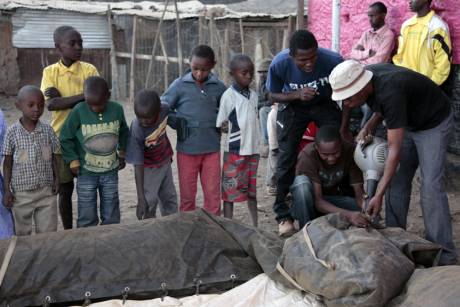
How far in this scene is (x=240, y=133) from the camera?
4.29m

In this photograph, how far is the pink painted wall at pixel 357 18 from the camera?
5.61 meters

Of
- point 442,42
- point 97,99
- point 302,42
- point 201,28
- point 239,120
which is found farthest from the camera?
point 201,28

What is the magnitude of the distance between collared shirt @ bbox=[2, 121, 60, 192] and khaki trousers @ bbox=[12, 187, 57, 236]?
0.18ft

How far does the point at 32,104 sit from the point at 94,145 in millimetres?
497

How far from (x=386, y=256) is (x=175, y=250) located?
1184 mm

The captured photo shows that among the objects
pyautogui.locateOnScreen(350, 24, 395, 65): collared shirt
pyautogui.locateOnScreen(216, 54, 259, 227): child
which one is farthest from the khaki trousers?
pyautogui.locateOnScreen(350, 24, 395, 65): collared shirt

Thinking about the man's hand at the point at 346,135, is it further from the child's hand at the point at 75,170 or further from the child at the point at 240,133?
the child's hand at the point at 75,170

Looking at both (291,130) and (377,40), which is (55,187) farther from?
(377,40)

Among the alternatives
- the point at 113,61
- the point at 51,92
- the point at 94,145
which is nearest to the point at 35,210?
the point at 94,145

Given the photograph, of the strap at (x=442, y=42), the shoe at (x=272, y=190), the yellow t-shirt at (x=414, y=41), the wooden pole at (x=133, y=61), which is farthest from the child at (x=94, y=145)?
the wooden pole at (x=133, y=61)

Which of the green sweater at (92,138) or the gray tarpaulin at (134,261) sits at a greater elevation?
the green sweater at (92,138)

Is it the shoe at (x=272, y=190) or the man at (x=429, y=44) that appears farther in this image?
the shoe at (x=272, y=190)

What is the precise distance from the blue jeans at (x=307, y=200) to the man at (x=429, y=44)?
217 cm

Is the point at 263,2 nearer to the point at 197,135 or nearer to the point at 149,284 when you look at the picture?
the point at 197,135
